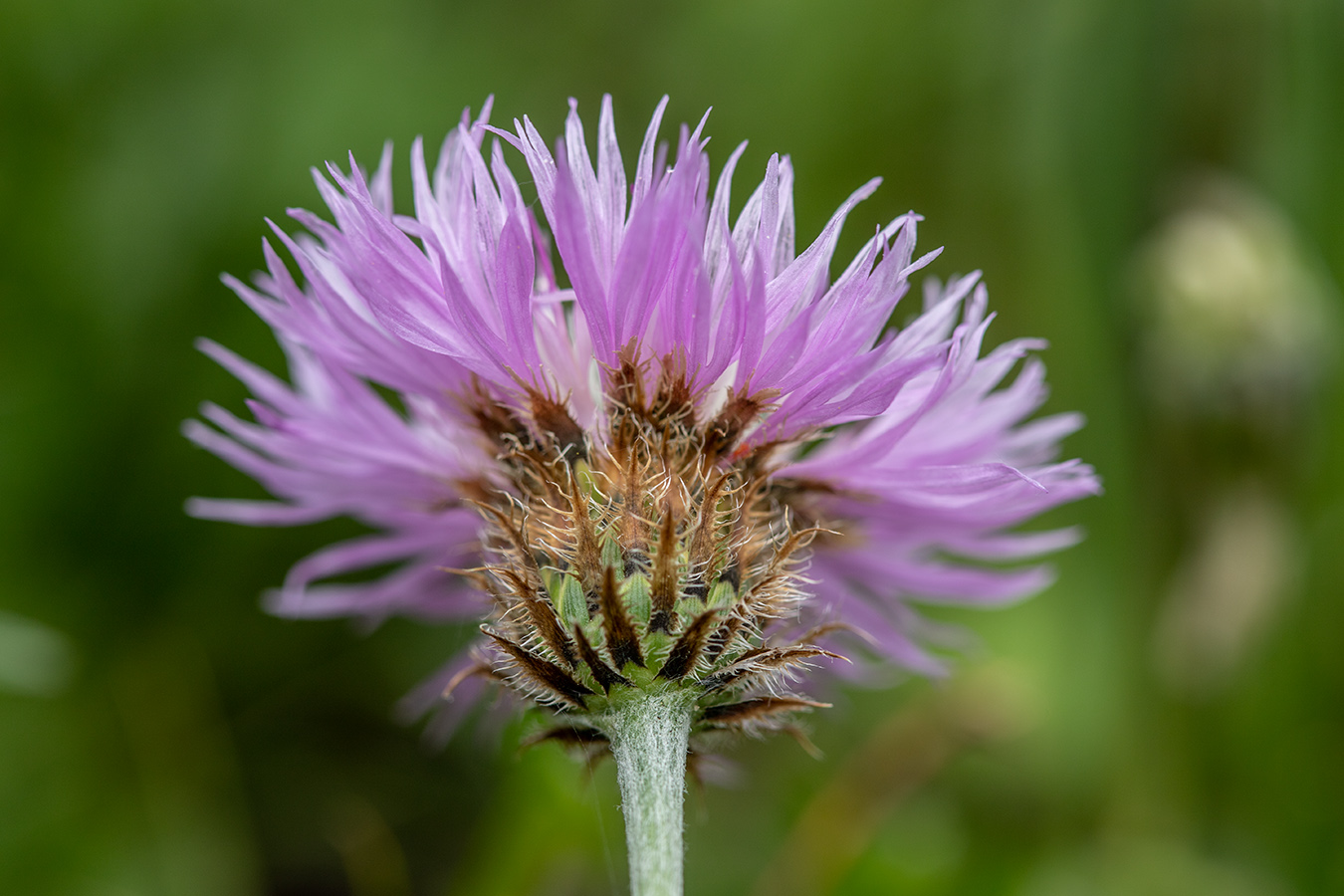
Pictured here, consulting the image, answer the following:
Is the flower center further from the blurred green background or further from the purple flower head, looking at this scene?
the blurred green background

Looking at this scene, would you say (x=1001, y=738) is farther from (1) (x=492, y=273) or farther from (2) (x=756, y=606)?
(1) (x=492, y=273)

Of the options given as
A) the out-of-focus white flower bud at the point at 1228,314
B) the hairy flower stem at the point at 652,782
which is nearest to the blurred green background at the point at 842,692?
the out-of-focus white flower bud at the point at 1228,314

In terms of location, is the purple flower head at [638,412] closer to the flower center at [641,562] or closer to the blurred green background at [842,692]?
the flower center at [641,562]

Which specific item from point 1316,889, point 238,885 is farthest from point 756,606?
point 1316,889

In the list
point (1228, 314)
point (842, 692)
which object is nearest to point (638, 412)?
point (842, 692)

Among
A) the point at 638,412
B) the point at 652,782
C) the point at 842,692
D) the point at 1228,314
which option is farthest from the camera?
the point at 1228,314

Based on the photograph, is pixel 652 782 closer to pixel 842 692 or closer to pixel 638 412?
pixel 638 412
